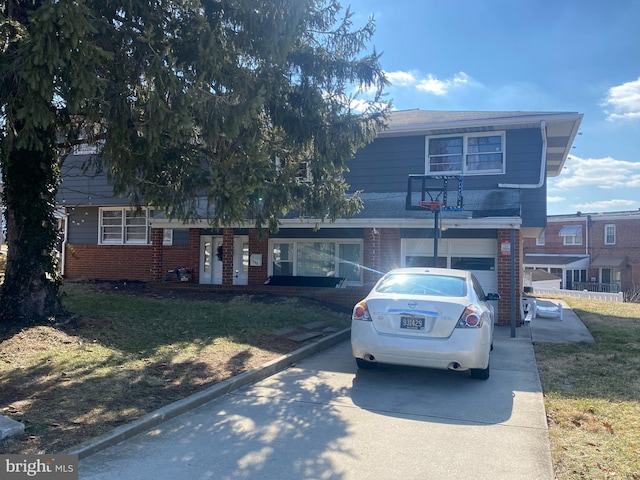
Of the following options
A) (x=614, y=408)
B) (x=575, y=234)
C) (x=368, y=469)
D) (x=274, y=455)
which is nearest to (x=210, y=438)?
(x=274, y=455)

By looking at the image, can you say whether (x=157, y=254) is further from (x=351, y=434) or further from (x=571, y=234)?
(x=571, y=234)

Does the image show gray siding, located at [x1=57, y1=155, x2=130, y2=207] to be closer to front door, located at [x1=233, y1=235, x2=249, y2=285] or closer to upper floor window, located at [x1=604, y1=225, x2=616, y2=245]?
front door, located at [x1=233, y1=235, x2=249, y2=285]

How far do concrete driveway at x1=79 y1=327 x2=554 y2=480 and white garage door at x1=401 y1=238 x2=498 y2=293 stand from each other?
626 cm

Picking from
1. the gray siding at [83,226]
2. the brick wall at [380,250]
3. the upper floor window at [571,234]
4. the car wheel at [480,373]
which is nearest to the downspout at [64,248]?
the gray siding at [83,226]

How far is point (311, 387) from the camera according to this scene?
6.56 m

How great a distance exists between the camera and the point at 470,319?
642cm

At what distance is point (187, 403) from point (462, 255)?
972 centimetres

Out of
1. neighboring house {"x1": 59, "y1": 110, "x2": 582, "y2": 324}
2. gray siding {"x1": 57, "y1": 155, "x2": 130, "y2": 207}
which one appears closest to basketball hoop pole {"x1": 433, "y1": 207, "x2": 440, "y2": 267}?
neighboring house {"x1": 59, "y1": 110, "x2": 582, "y2": 324}

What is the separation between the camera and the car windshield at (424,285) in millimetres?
7102

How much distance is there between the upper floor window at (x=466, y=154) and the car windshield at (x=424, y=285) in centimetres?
810

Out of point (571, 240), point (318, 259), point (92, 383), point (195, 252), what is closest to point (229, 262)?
point (195, 252)

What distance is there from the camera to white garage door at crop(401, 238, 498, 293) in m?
13.2

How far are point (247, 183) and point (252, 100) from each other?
1209 mm

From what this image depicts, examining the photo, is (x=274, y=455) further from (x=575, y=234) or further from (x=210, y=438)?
(x=575, y=234)
